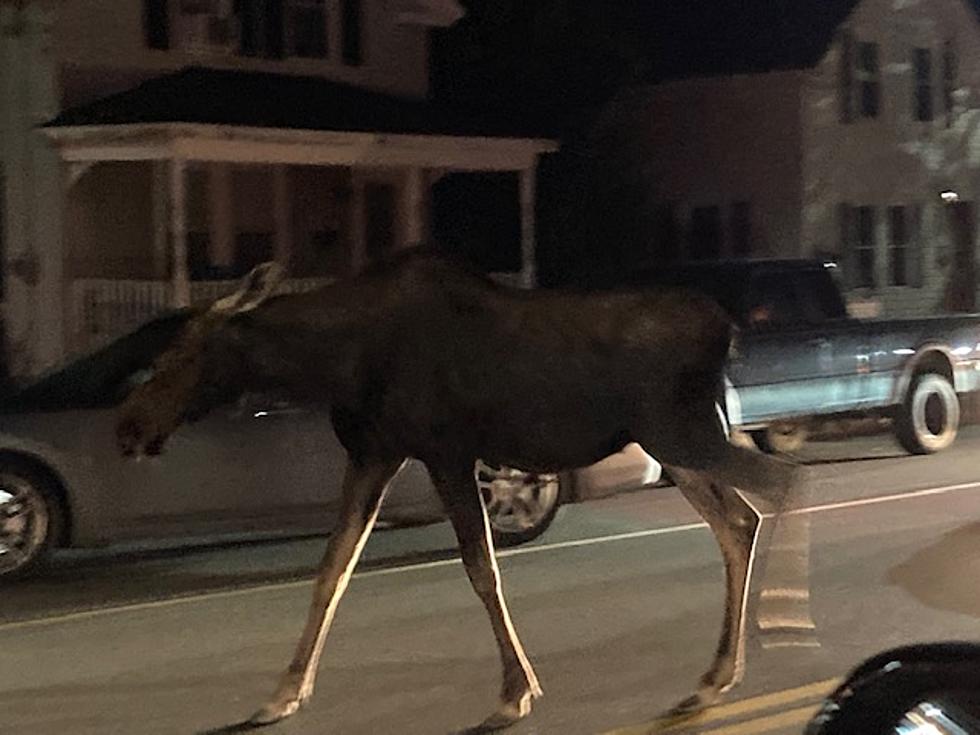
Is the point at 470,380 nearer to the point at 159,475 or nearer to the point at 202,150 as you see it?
the point at 159,475

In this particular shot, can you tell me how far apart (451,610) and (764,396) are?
23.4 feet

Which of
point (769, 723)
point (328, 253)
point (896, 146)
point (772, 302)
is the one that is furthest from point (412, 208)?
point (769, 723)

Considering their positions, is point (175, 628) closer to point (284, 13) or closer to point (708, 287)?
point (708, 287)

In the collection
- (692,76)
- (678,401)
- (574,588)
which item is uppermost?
(692,76)

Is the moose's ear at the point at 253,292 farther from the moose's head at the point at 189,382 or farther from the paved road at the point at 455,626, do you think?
the paved road at the point at 455,626

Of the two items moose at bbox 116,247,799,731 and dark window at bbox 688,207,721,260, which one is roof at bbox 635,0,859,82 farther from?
moose at bbox 116,247,799,731

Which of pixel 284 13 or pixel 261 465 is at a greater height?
pixel 284 13

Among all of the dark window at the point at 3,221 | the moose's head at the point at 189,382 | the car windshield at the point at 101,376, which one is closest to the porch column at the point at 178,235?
the dark window at the point at 3,221

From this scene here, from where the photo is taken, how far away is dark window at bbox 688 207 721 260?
1158 inches

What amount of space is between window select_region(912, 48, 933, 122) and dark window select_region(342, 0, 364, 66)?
36.0 ft

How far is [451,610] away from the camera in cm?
1009

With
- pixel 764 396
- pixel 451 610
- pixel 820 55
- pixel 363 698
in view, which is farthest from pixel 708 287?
pixel 820 55

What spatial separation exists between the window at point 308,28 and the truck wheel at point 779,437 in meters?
9.24

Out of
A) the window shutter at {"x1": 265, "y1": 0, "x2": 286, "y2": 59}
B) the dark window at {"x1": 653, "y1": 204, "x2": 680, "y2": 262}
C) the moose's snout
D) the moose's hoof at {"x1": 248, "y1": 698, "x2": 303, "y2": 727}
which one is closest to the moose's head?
the moose's snout
